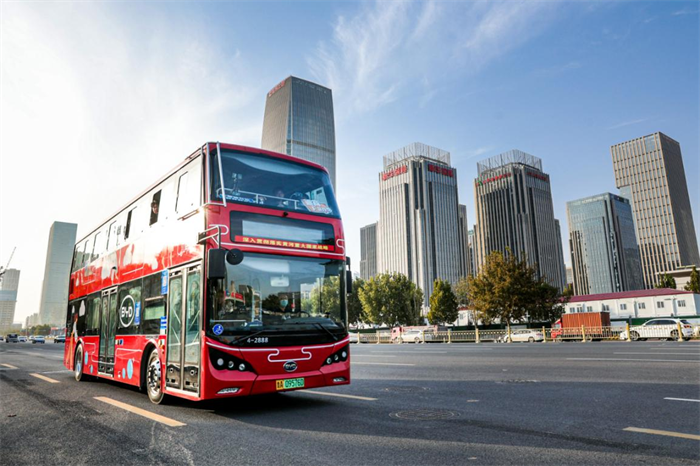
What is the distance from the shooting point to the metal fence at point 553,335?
28.6 m

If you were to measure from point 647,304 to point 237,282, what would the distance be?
68.6 meters

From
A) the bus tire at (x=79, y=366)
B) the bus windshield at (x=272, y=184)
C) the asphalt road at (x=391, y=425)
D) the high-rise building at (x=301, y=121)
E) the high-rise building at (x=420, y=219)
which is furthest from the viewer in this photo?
the high-rise building at (x=301, y=121)

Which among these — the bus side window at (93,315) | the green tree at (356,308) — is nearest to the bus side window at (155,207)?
the bus side window at (93,315)

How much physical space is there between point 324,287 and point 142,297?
3.85 metres

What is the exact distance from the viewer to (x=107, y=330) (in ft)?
35.2

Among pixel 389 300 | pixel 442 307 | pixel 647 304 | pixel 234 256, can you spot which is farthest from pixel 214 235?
pixel 389 300

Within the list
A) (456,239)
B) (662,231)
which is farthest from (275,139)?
(662,231)

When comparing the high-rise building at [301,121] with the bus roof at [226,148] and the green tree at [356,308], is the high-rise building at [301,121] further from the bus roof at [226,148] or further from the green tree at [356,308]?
the bus roof at [226,148]

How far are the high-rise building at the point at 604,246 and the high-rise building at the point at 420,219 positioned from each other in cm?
5298

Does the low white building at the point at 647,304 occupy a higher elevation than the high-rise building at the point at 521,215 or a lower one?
lower

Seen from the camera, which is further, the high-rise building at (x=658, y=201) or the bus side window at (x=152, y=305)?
the high-rise building at (x=658, y=201)

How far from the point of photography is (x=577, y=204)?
542 feet

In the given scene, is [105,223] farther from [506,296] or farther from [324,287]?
[506,296]

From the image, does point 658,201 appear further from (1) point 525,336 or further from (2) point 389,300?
(1) point 525,336
